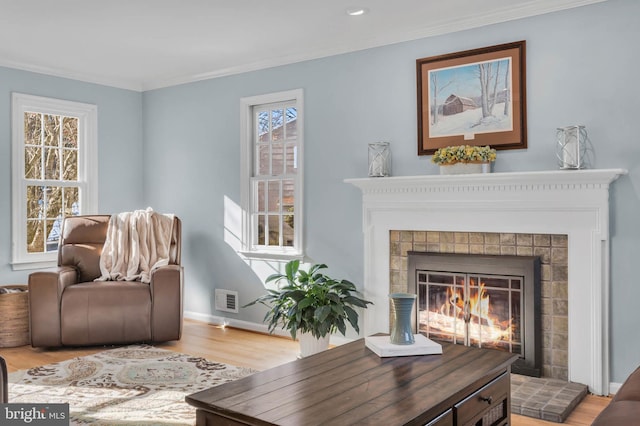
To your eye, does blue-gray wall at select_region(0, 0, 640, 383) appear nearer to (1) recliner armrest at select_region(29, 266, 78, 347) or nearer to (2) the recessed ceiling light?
(2) the recessed ceiling light

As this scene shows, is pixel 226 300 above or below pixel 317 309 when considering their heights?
below

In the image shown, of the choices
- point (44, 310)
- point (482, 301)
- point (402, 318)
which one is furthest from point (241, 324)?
point (402, 318)

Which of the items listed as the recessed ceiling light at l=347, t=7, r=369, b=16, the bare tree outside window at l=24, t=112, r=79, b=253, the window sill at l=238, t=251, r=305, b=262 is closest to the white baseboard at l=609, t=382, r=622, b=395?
the window sill at l=238, t=251, r=305, b=262

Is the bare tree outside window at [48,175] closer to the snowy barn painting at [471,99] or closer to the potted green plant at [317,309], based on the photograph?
the potted green plant at [317,309]

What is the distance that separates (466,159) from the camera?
3.73 m

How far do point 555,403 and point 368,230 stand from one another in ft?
5.85

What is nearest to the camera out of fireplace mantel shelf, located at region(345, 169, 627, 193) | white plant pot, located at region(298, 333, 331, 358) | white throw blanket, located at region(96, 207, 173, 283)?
fireplace mantel shelf, located at region(345, 169, 627, 193)

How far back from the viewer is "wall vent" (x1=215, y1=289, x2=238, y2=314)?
206 inches

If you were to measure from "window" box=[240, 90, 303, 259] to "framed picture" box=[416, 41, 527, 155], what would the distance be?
1176 mm

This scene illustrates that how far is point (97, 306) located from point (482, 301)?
289cm

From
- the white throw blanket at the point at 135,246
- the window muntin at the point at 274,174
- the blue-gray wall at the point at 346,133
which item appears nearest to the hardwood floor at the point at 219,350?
the blue-gray wall at the point at 346,133

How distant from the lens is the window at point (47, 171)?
511cm

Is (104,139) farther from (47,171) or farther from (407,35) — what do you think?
(407,35)

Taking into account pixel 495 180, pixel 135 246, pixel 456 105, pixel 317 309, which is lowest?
pixel 317 309
